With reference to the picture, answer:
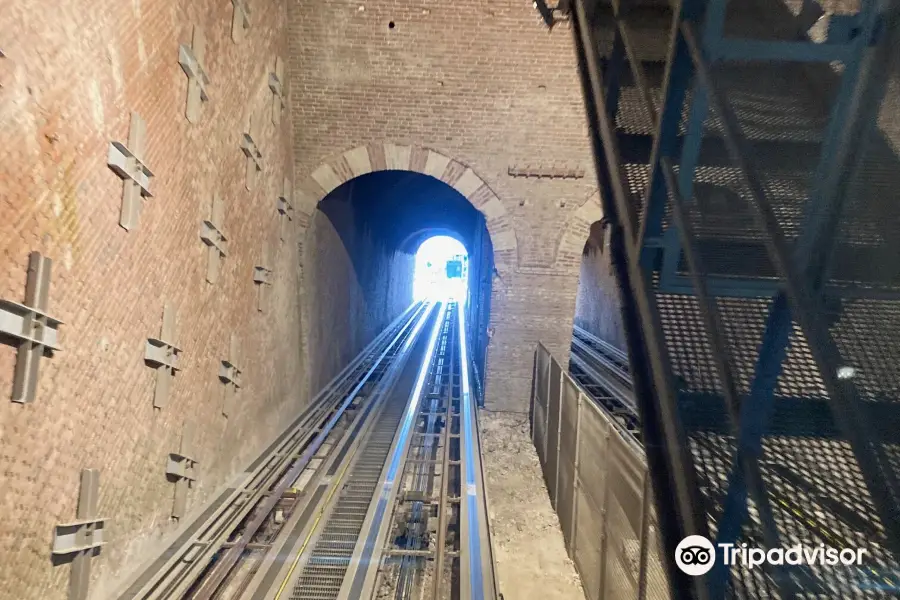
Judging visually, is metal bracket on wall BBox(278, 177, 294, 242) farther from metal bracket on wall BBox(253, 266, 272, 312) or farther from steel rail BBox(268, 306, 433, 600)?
steel rail BBox(268, 306, 433, 600)

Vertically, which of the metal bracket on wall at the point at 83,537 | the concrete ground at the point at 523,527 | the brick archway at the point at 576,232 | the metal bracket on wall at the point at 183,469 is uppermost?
the brick archway at the point at 576,232

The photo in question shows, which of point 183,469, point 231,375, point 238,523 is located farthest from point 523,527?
point 231,375

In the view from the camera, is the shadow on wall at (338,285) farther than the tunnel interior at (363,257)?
No

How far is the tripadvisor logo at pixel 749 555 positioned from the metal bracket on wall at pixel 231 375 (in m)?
4.79

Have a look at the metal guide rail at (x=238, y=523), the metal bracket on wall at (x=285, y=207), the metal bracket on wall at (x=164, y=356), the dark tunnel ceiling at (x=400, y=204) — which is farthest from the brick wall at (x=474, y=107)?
the metal bracket on wall at (x=164, y=356)

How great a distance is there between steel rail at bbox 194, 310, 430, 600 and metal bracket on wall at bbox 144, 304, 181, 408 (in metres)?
1.40

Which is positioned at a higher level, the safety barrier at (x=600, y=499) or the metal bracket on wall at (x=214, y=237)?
the metal bracket on wall at (x=214, y=237)

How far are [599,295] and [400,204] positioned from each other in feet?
25.7

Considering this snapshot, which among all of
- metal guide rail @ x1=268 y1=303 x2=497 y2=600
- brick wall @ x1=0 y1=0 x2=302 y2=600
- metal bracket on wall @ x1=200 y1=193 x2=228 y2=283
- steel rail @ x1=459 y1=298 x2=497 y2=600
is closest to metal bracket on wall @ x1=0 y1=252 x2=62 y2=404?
brick wall @ x1=0 y1=0 x2=302 y2=600

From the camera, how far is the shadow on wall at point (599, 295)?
1593 centimetres

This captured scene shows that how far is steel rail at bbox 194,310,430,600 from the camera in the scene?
3.96 meters

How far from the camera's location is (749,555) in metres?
1.51

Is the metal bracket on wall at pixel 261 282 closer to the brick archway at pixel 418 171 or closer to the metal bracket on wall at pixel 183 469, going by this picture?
the brick archway at pixel 418 171

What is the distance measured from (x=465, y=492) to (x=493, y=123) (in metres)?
5.44
